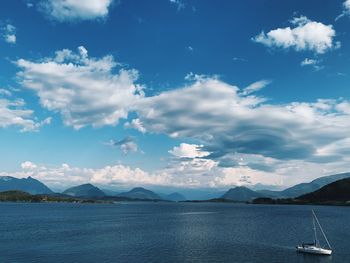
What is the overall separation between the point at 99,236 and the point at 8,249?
1493 inches

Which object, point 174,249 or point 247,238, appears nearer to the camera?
point 174,249

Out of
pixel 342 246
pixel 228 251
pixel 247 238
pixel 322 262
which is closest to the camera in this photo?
pixel 322 262

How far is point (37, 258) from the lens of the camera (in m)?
91.2

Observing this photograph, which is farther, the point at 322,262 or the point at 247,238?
the point at 247,238

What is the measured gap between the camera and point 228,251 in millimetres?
102812

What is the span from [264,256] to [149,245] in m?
39.1

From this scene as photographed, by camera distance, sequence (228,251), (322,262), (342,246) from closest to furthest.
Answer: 1. (322,262)
2. (228,251)
3. (342,246)

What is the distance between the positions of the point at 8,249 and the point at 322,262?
89.7 m

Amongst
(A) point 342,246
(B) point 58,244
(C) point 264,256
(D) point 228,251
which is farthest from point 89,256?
(A) point 342,246

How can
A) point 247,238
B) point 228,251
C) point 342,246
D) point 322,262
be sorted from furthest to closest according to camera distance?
point 247,238, point 342,246, point 228,251, point 322,262

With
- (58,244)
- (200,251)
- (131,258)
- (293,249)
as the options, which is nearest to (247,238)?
(293,249)

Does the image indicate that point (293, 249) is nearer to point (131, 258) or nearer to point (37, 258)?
point (131, 258)

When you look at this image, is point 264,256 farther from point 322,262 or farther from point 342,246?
point 342,246

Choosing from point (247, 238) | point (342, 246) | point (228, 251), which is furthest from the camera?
point (247, 238)
